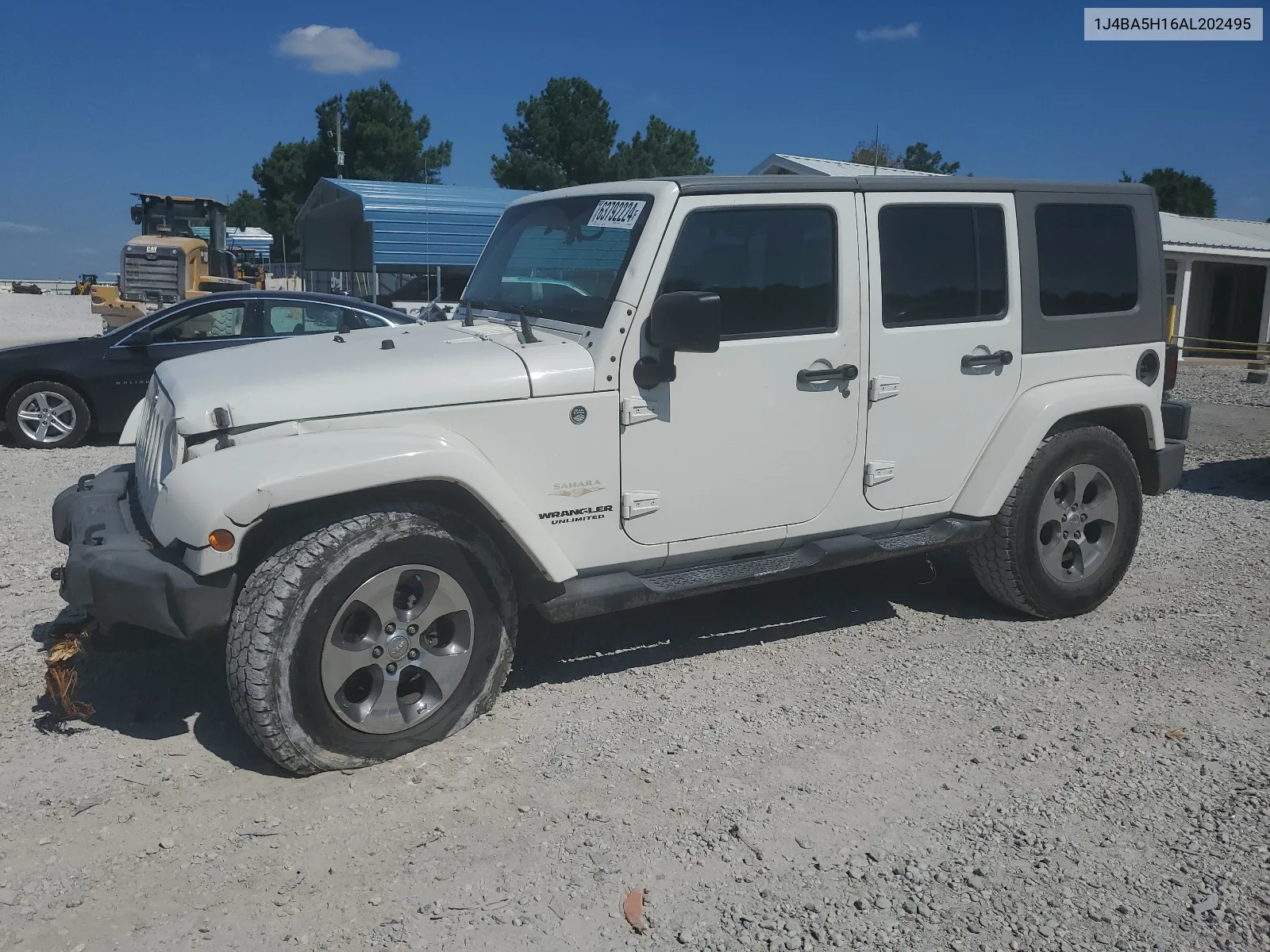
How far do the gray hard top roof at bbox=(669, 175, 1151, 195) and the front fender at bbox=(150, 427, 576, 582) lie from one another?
1.40 m

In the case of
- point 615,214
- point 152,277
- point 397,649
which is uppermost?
point 152,277

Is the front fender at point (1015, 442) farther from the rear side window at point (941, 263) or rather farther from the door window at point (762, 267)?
the door window at point (762, 267)

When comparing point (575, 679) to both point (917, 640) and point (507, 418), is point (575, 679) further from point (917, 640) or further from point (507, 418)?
point (917, 640)

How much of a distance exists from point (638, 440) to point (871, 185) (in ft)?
5.07

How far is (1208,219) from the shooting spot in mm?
30859

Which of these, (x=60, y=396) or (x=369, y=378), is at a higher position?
(x=369, y=378)

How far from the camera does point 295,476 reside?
10.8 ft

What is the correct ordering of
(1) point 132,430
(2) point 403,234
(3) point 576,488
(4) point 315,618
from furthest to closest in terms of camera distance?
(2) point 403,234 < (1) point 132,430 < (3) point 576,488 < (4) point 315,618

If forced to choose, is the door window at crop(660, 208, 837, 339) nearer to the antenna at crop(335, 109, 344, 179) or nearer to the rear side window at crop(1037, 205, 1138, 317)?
the rear side window at crop(1037, 205, 1138, 317)

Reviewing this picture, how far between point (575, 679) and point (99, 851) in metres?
1.90

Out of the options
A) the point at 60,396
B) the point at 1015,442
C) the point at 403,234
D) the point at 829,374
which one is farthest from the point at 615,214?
the point at 403,234

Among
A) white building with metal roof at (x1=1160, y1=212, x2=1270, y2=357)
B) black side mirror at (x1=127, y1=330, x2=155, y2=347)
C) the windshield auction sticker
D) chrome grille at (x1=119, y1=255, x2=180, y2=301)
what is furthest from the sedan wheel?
white building with metal roof at (x1=1160, y1=212, x2=1270, y2=357)

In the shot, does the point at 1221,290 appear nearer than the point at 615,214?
No

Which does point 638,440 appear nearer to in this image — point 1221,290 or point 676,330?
point 676,330
